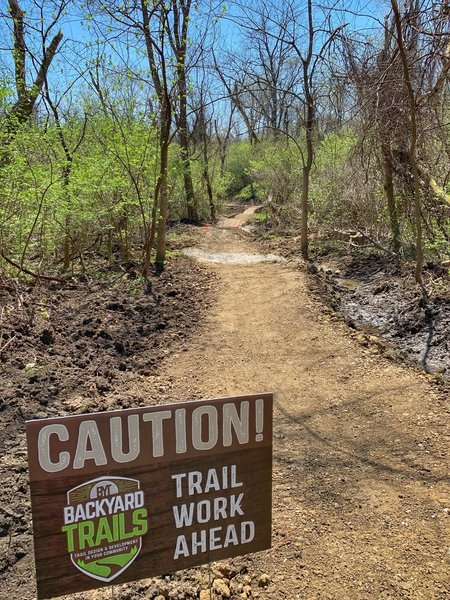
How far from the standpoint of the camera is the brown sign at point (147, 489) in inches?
64.4

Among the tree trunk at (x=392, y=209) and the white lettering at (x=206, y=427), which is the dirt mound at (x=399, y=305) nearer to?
the tree trunk at (x=392, y=209)

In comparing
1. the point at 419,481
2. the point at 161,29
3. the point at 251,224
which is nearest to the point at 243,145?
the point at 251,224

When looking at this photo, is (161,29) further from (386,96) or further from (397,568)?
(397,568)

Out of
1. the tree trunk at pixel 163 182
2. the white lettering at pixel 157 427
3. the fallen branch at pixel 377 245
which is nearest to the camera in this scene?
the white lettering at pixel 157 427

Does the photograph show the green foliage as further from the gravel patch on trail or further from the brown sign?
the brown sign

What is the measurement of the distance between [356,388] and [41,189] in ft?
18.1

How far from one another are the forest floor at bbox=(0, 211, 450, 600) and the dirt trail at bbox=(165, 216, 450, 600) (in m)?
0.01

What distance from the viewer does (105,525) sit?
1.71m

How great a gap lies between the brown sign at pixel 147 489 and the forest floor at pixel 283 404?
77 centimetres

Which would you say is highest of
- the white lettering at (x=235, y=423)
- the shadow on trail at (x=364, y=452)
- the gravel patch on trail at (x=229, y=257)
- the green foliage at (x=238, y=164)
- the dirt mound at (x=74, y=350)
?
the green foliage at (x=238, y=164)

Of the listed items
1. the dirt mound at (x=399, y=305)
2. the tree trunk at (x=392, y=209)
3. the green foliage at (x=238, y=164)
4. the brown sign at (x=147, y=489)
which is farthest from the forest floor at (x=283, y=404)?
the green foliage at (x=238, y=164)

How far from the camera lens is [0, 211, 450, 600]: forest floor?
2.55 metres

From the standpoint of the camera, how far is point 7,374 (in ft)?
15.6

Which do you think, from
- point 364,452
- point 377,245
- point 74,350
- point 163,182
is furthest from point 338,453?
point 377,245
